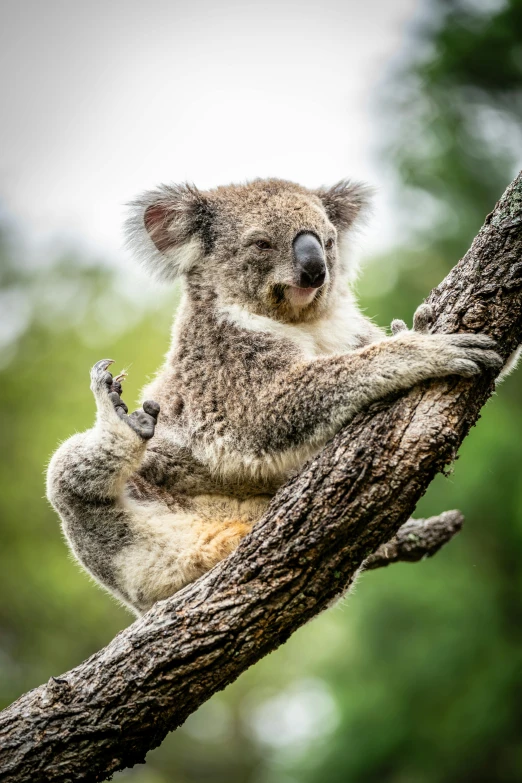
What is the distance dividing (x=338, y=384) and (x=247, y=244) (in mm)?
1197

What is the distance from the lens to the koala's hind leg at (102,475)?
3646 millimetres

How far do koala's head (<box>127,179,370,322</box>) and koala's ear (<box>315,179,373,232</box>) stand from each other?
16 cm

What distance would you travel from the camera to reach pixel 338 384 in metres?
3.38

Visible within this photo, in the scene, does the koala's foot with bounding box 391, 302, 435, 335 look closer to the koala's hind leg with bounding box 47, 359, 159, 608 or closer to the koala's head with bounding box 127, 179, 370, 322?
the koala's head with bounding box 127, 179, 370, 322

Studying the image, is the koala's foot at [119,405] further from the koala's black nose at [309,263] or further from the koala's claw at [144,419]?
the koala's black nose at [309,263]

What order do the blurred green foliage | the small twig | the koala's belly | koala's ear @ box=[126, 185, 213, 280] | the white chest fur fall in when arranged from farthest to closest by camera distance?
the blurred green foliage → the small twig → koala's ear @ box=[126, 185, 213, 280] → the white chest fur → the koala's belly

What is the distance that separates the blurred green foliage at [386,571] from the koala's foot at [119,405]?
273cm

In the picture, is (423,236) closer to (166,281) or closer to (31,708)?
(166,281)

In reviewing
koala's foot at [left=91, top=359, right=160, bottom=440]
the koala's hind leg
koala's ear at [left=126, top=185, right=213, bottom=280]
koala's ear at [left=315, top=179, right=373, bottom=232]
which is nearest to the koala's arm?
koala's foot at [left=91, top=359, right=160, bottom=440]

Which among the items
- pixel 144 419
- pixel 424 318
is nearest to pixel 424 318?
pixel 424 318

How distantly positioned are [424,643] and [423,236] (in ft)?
18.4

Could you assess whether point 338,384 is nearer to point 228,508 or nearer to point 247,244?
point 228,508

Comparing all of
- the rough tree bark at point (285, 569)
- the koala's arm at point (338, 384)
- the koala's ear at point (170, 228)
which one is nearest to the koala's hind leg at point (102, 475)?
the koala's arm at point (338, 384)

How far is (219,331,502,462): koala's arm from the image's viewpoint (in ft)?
10.1
